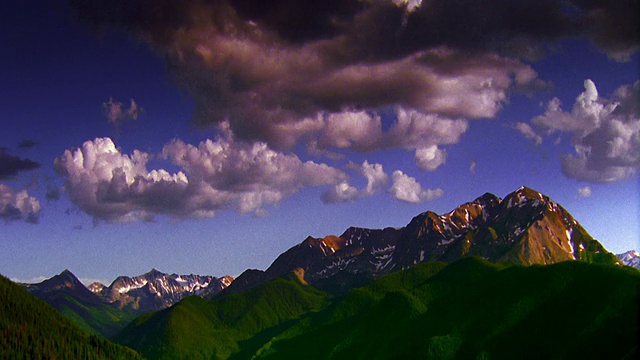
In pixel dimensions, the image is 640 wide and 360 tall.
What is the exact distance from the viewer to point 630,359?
199500 millimetres
